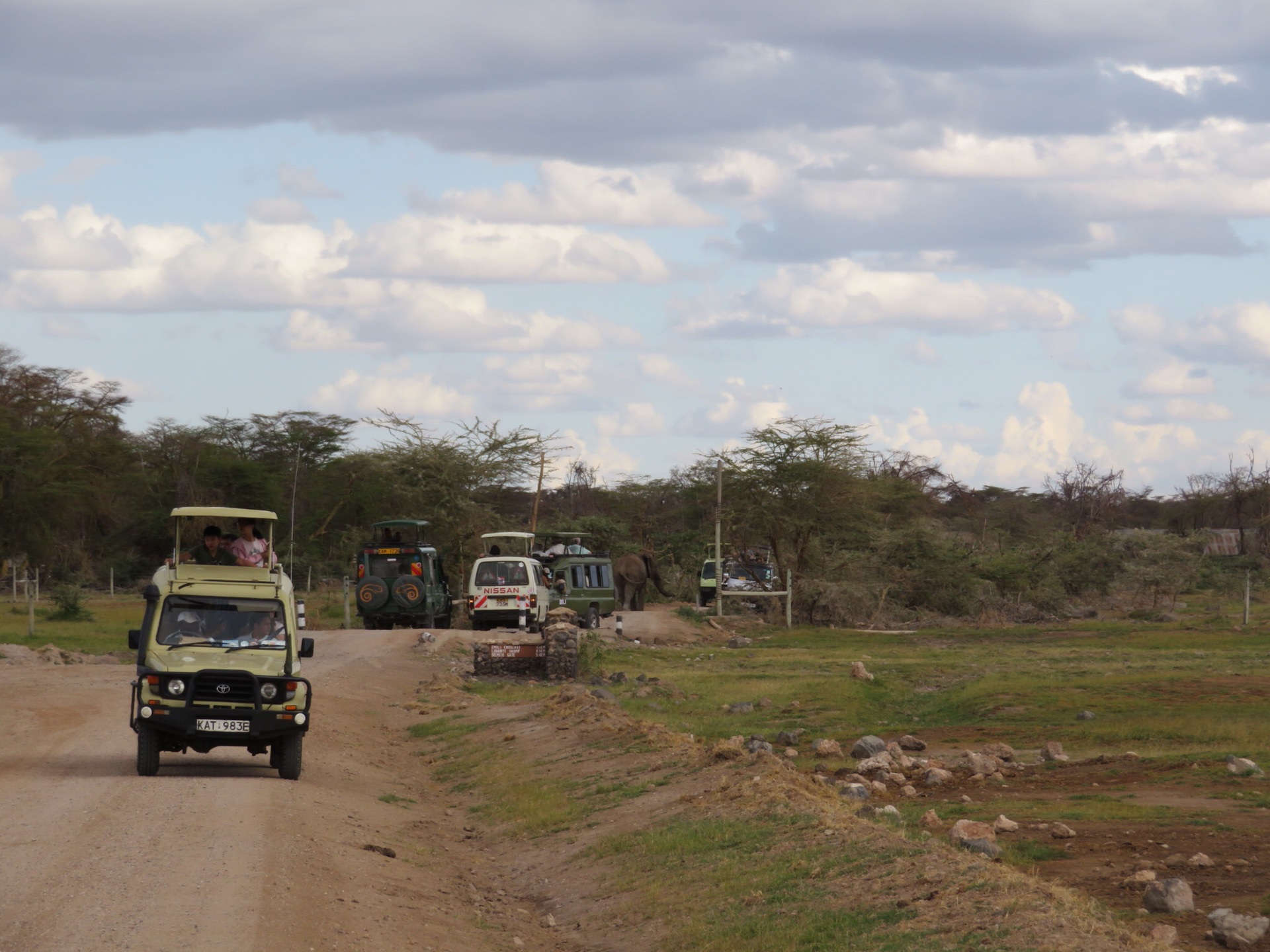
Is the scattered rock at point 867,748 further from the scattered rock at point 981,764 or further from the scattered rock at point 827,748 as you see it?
the scattered rock at point 981,764

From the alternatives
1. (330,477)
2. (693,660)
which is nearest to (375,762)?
Answer: (693,660)

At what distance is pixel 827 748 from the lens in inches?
774

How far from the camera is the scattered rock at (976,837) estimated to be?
11281 mm

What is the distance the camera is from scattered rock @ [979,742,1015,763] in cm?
1888

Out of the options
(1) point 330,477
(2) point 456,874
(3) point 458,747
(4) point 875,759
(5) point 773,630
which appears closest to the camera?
(2) point 456,874

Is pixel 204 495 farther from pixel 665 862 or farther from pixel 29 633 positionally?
pixel 665 862

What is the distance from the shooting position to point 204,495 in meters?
64.5

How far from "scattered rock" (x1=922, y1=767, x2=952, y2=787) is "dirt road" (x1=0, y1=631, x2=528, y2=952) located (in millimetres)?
5176

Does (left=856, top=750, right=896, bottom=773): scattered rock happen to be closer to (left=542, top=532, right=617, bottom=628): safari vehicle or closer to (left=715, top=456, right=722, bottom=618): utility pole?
(left=542, top=532, right=617, bottom=628): safari vehicle

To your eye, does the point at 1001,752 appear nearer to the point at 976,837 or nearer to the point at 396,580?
the point at 976,837

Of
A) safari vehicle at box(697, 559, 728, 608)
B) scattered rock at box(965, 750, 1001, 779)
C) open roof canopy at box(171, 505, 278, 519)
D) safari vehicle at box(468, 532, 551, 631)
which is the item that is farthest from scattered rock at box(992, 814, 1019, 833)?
safari vehicle at box(697, 559, 728, 608)

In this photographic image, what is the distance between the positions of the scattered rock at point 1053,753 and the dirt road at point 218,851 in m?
7.67

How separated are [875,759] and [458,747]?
21.2 feet

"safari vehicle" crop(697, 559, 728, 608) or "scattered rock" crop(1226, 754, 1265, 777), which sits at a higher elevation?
"safari vehicle" crop(697, 559, 728, 608)
